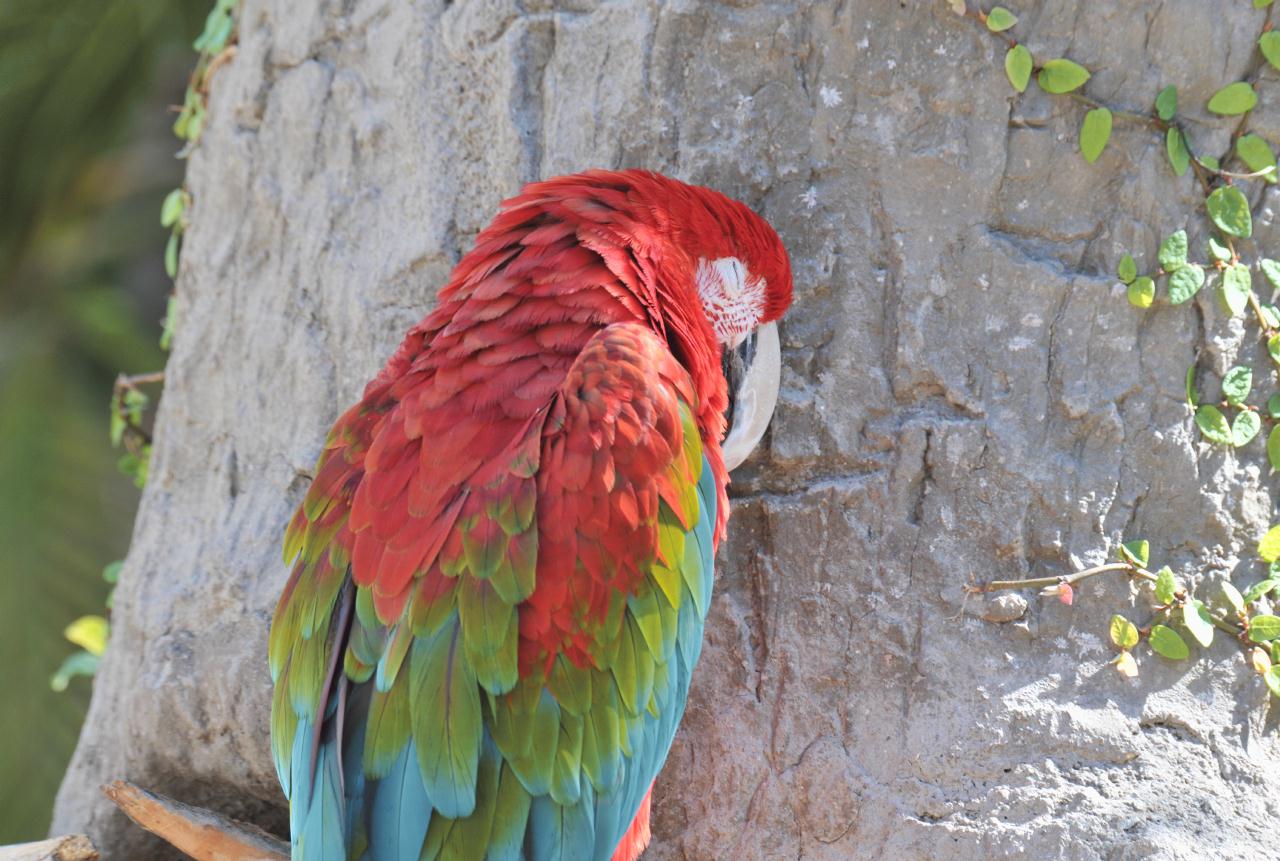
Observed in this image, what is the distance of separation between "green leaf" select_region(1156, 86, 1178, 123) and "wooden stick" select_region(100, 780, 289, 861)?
1753 millimetres

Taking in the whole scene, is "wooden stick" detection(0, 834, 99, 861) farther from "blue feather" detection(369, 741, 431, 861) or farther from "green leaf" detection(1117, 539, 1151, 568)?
"green leaf" detection(1117, 539, 1151, 568)

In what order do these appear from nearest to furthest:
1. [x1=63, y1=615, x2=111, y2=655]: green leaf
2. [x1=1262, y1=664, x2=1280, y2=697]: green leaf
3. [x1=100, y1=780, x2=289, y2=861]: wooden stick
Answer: [x1=1262, y1=664, x2=1280, y2=697]: green leaf < [x1=100, y1=780, x2=289, y2=861]: wooden stick < [x1=63, y1=615, x2=111, y2=655]: green leaf

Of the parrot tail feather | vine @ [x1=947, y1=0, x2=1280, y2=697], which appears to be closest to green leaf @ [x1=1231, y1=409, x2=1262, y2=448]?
vine @ [x1=947, y1=0, x2=1280, y2=697]

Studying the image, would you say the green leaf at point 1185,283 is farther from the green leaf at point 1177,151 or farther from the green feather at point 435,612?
the green feather at point 435,612

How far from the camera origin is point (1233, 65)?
1.72 meters

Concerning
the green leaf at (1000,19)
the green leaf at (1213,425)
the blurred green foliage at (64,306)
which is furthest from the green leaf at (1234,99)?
the blurred green foliage at (64,306)

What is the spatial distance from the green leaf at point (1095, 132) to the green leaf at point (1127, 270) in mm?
156

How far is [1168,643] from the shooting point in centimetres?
169

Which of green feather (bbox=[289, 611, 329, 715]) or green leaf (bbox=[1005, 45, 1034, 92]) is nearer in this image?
green feather (bbox=[289, 611, 329, 715])

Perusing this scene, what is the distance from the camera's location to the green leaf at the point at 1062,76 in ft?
5.54

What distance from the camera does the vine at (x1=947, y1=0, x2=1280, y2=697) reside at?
66.6 inches

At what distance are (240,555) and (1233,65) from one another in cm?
183

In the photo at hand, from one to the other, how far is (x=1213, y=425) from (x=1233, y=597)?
0.84ft

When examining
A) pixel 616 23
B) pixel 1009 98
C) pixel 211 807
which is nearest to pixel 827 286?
pixel 1009 98
